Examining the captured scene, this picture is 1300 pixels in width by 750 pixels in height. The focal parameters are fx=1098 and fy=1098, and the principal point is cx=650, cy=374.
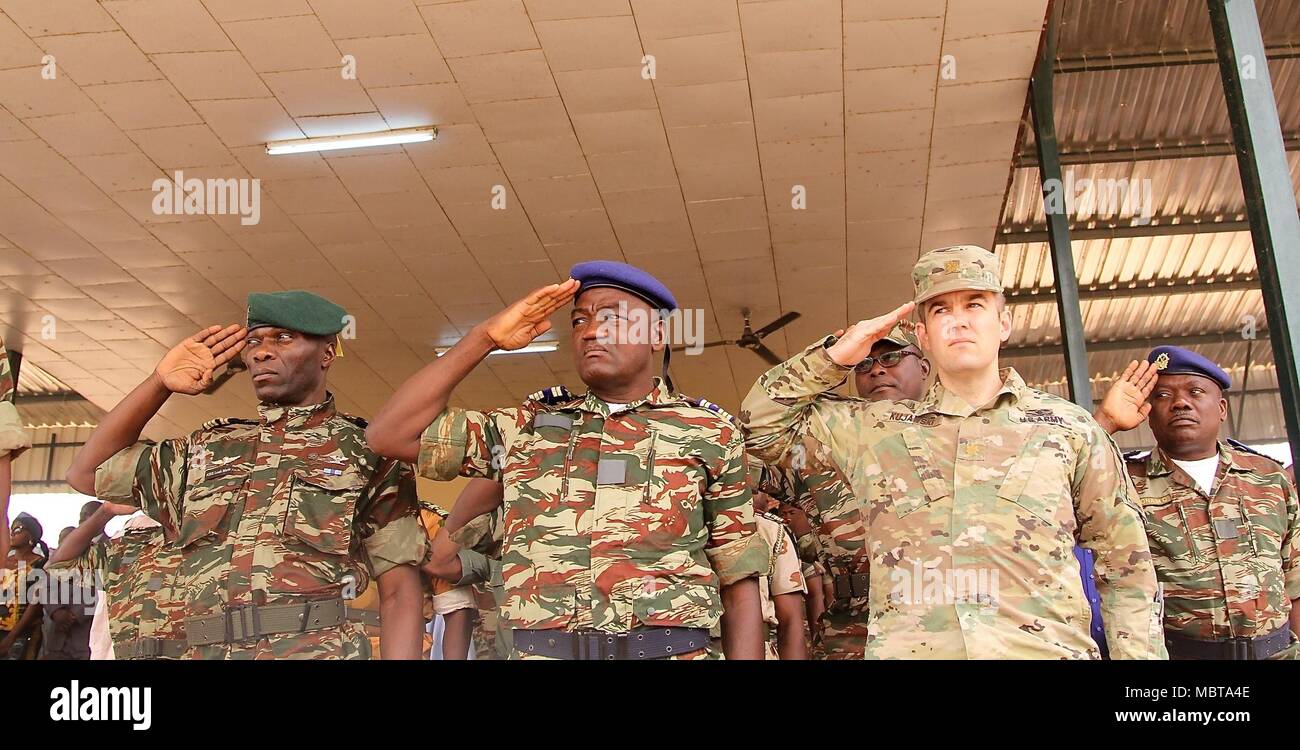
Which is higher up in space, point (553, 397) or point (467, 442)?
point (553, 397)

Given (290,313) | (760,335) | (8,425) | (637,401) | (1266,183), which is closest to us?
Answer: (637,401)

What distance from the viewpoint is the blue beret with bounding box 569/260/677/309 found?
2547mm

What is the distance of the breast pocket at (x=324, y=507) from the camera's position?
9.11ft

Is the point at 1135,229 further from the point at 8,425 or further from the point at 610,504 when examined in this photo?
the point at 8,425

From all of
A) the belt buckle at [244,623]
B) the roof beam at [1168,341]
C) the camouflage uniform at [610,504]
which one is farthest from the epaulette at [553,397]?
the roof beam at [1168,341]

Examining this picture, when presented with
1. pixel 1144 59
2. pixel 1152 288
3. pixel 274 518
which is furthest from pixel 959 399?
pixel 1152 288

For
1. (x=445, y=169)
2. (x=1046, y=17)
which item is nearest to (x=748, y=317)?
(x=445, y=169)

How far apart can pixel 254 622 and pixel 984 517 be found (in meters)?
1.72

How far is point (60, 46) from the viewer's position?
5.70 m

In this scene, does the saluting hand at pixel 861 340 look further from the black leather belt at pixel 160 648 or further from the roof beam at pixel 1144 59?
the roof beam at pixel 1144 59

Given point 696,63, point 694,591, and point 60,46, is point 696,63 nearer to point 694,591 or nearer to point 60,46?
point 60,46

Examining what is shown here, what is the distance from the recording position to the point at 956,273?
234 centimetres

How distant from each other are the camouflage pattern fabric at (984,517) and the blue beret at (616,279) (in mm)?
378
